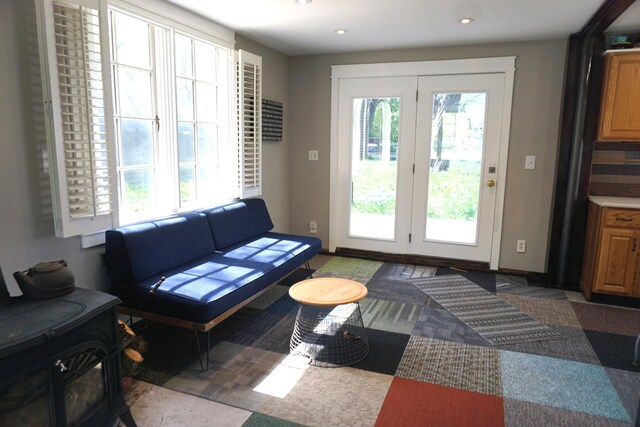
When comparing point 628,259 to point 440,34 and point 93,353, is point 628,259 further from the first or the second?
point 93,353

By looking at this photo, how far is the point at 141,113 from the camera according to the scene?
2.94 metres

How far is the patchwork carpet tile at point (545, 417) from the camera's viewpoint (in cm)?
202

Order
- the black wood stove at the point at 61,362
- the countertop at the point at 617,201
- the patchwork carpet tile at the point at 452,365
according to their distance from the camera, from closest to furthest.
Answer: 1. the black wood stove at the point at 61,362
2. the patchwork carpet tile at the point at 452,365
3. the countertop at the point at 617,201

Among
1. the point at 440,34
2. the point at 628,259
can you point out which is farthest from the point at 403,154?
the point at 628,259

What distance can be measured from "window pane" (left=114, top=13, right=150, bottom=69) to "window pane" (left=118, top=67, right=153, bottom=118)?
63mm

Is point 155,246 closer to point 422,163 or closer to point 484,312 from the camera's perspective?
point 484,312

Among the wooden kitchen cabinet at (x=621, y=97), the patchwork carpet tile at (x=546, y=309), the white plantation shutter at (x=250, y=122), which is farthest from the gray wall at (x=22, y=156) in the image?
the wooden kitchen cabinet at (x=621, y=97)

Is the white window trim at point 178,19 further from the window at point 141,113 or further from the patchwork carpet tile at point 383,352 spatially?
the patchwork carpet tile at point 383,352

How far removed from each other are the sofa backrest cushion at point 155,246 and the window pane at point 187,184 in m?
0.23

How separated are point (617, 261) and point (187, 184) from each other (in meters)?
3.56

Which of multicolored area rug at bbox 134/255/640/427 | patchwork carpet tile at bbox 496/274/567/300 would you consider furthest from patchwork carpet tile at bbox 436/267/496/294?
multicolored area rug at bbox 134/255/640/427

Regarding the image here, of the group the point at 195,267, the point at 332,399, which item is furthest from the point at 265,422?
the point at 195,267

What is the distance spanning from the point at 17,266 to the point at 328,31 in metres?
2.94

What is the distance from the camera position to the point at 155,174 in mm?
3143
